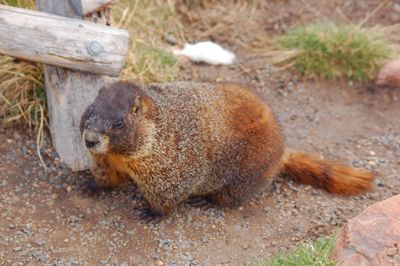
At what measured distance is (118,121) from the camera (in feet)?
13.2

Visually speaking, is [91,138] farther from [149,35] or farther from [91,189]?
[149,35]

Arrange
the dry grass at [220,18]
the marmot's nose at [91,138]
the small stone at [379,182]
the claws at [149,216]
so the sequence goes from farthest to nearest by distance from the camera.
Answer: the dry grass at [220,18], the small stone at [379,182], the claws at [149,216], the marmot's nose at [91,138]

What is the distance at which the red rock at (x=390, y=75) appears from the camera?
19.7ft

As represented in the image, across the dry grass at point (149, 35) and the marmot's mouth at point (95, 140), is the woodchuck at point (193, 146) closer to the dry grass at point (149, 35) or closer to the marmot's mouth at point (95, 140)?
the marmot's mouth at point (95, 140)

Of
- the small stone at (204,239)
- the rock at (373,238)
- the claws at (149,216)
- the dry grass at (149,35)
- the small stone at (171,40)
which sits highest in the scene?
the dry grass at (149,35)

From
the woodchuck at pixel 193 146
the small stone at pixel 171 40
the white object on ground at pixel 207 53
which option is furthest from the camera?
the small stone at pixel 171 40

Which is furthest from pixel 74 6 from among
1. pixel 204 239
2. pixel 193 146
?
pixel 204 239

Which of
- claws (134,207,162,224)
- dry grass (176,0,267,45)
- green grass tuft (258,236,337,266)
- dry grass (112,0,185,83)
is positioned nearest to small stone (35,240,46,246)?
claws (134,207,162,224)

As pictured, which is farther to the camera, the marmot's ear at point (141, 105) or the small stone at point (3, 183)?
the small stone at point (3, 183)

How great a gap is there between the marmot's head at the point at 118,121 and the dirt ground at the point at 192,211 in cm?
63

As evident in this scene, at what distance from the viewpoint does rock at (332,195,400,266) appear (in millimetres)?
3689

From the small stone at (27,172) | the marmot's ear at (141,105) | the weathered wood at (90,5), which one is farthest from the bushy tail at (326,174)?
the small stone at (27,172)

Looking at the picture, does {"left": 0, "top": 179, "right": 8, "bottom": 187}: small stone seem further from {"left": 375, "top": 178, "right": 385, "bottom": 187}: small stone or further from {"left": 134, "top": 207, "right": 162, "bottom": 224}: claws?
{"left": 375, "top": 178, "right": 385, "bottom": 187}: small stone

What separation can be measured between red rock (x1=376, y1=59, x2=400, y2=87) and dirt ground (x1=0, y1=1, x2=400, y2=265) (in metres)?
0.19
